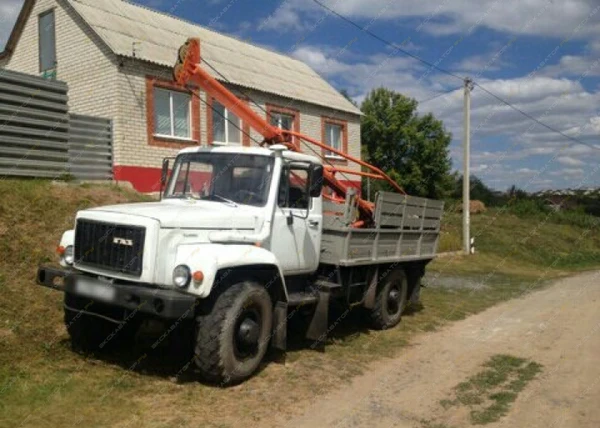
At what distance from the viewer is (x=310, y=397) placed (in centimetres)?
550

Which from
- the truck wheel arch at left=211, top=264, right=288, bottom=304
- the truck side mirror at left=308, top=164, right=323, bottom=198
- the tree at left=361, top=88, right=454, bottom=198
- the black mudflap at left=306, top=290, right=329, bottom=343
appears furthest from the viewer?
the tree at left=361, top=88, right=454, bottom=198

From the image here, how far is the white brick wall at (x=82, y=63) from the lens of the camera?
48.8 ft

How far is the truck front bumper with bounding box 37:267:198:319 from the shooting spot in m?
5.03

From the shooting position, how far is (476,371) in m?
6.59

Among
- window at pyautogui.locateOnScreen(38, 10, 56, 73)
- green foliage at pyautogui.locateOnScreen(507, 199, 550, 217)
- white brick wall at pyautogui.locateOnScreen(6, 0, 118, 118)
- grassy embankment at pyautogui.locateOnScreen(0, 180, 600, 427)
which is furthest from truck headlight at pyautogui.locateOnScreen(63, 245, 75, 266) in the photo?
green foliage at pyautogui.locateOnScreen(507, 199, 550, 217)

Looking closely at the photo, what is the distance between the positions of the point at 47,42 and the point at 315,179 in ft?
44.8

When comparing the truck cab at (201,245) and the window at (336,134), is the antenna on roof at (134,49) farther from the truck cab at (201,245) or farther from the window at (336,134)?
the truck cab at (201,245)

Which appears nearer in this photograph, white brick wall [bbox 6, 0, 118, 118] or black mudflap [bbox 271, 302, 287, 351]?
black mudflap [bbox 271, 302, 287, 351]

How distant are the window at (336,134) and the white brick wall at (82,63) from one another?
8.99 m

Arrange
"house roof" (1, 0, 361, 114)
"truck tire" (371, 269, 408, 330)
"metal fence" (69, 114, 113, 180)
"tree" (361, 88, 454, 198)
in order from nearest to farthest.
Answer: "truck tire" (371, 269, 408, 330), "metal fence" (69, 114, 113, 180), "house roof" (1, 0, 361, 114), "tree" (361, 88, 454, 198)

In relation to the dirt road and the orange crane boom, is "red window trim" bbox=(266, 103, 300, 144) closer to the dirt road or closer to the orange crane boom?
the dirt road

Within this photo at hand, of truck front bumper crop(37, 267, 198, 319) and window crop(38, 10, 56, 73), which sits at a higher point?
window crop(38, 10, 56, 73)

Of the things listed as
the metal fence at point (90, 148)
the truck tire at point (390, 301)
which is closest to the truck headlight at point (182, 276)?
the truck tire at point (390, 301)

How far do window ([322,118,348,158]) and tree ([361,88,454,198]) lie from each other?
12354 millimetres
